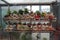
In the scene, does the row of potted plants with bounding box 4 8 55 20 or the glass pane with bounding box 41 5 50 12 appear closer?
the row of potted plants with bounding box 4 8 55 20

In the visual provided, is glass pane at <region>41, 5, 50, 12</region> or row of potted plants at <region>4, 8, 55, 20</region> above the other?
glass pane at <region>41, 5, 50, 12</region>

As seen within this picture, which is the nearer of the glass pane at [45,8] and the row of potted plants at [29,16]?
the row of potted plants at [29,16]

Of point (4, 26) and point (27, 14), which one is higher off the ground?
point (27, 14)

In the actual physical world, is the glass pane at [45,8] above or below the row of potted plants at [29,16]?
above

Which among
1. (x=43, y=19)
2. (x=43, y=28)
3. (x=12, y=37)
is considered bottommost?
(x=12, y=37)

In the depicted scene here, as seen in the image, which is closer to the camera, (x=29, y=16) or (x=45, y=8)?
(x=29, y=16)

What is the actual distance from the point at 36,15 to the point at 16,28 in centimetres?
37

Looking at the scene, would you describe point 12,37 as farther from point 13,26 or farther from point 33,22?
point 33,22

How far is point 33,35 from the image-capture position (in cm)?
261

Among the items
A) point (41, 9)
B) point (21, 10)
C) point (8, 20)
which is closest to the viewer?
point (8, 20)

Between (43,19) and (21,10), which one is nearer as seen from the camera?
(43,19)

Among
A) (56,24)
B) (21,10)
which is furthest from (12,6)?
(56,24)

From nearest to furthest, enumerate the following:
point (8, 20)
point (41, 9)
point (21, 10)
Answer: point (8, 20), point (21, 10), point (41, 9)

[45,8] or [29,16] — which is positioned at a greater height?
[45,8]
